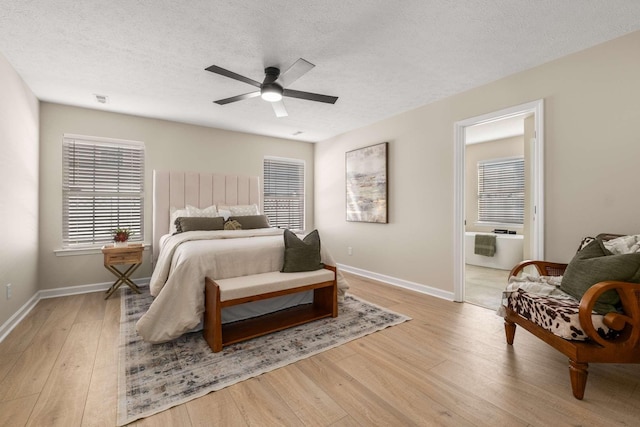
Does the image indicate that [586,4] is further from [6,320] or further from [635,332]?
[6,320]

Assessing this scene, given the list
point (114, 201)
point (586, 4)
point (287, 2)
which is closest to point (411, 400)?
point (287, 2)

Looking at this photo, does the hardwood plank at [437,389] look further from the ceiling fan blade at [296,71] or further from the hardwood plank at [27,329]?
the hardwood plank at [27,329]

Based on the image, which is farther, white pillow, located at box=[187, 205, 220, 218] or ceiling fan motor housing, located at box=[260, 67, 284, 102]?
white pillow, located at box=[187, 205, 220, 218]

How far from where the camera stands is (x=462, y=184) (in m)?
3.49

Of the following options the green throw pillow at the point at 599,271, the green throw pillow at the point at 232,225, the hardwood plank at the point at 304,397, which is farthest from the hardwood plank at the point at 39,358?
the green throw pillow at the point at 599,271

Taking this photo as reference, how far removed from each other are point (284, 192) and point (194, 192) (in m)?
1.77

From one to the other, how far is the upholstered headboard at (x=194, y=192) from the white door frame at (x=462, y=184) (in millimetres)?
3311

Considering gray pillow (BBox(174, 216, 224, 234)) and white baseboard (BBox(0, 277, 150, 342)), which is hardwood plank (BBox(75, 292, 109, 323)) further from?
gray pillow (BBox(174, 216, 224, 234))

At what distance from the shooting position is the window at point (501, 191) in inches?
221

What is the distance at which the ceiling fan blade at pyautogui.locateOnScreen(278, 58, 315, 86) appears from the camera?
2209 mm

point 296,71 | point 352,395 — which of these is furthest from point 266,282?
point 296,71

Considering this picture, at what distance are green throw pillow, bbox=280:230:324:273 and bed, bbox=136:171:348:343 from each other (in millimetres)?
111

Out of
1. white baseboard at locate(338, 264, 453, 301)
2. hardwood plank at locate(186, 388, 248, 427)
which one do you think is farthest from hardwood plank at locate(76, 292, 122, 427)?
white baseboard at locate(338, 264, 453, 301)

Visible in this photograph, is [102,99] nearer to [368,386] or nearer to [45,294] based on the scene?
[45,294]
